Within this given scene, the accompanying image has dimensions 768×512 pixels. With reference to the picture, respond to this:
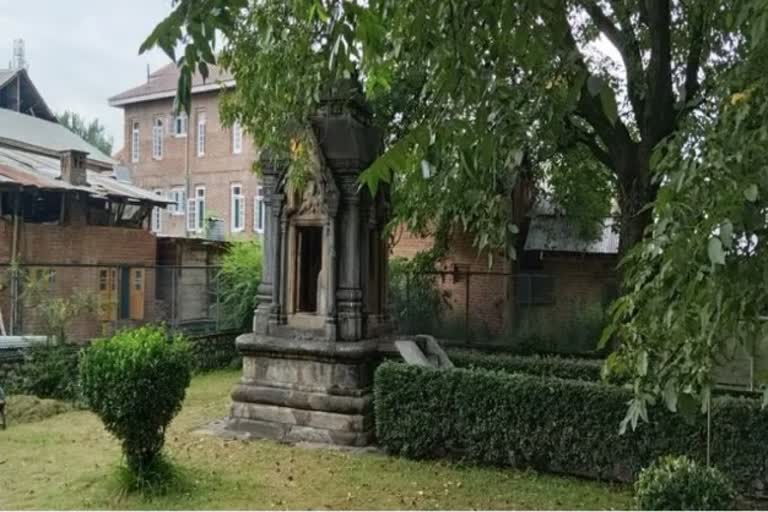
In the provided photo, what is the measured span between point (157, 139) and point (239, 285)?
1668 centimetres

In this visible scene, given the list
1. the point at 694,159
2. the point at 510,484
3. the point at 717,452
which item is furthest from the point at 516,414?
the point at 694,159

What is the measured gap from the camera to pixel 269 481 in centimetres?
603

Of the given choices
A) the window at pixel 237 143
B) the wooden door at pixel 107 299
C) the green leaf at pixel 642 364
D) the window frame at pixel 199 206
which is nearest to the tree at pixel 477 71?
the green leaf at pixel 642 364

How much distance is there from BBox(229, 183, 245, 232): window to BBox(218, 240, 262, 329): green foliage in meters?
12.2

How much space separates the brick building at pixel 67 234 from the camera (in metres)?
11.7

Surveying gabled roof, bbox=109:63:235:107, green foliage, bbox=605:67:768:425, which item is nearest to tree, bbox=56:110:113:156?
gabled roof, bbox=109:63:235:107

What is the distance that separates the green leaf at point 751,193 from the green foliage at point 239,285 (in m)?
12.8

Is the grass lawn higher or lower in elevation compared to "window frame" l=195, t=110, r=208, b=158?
lower

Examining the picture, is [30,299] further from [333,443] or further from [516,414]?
[516,414]

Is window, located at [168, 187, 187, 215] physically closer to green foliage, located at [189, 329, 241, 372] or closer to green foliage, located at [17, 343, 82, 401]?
green foliage, located at [189, 329, 241, 372]

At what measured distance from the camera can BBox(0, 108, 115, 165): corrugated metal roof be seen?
65.1 ft

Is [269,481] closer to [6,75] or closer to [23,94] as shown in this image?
[6,75]

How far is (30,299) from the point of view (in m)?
11.0

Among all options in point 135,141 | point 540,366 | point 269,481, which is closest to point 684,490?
point 269,481
